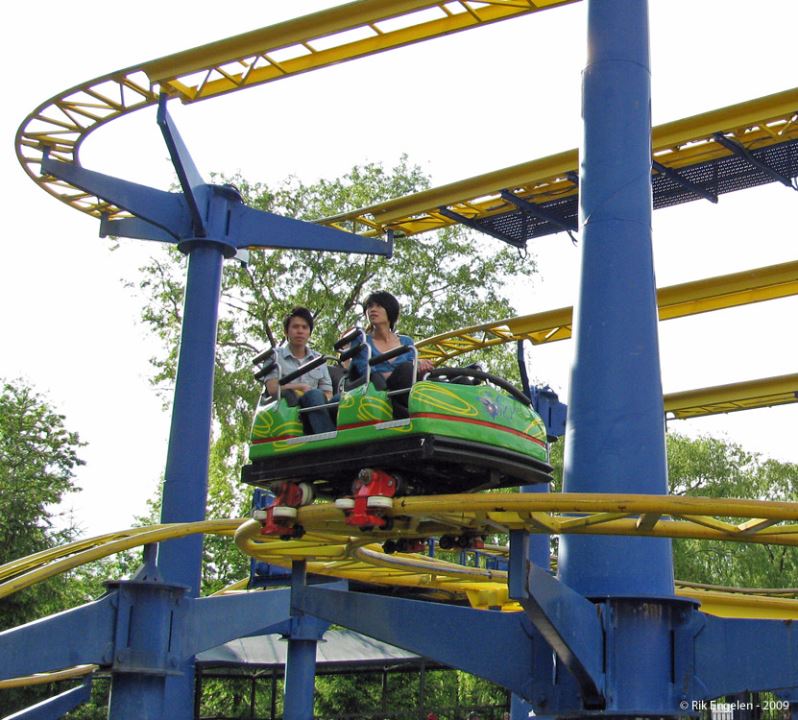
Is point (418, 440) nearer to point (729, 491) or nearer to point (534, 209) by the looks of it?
point (534, 209)

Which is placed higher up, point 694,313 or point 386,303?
point 694,313

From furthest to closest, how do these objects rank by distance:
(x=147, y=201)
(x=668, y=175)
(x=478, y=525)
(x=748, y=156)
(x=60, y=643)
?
(x=668, y=175) < (x=748, y=156) < (x=147, y=201) < (x=60, y=643) < (x=478, y=525)

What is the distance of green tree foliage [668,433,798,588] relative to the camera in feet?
67.2

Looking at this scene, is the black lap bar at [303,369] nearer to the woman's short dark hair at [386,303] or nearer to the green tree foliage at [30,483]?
the woman's short dark hair at [386,303]

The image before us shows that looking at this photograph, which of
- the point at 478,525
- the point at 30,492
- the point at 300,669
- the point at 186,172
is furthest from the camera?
the point at 30,492

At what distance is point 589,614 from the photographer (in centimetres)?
539

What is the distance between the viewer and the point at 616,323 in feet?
20.0

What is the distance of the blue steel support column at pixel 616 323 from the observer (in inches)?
229

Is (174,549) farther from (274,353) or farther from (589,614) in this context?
(589,614)

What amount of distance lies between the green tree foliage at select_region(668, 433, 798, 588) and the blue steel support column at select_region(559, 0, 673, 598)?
556 inches

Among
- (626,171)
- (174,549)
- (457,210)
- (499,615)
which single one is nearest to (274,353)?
(499,615)

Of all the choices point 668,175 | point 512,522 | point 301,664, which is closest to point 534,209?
point 668,175

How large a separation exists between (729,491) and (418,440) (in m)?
18.8

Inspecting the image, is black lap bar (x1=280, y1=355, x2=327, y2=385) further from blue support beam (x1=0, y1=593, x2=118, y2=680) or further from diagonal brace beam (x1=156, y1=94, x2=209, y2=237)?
diagonal brace beam (x1=156, y1=94, x2=209, y2=237)
